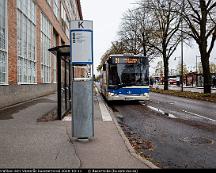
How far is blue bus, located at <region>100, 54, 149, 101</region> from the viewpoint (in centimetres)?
2152

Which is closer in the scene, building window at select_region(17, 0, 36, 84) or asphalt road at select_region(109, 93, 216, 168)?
A: asphalt road at select_region(109, 93, 216, 168)

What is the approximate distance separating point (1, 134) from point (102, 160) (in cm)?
378

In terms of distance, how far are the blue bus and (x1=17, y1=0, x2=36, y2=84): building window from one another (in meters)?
5.34

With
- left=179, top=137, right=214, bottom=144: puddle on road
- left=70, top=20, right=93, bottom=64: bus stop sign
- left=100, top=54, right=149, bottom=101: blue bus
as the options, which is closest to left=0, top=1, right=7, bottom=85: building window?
left=100, top=54, right=149, bottom=101: blue bus

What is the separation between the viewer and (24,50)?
2194 cm

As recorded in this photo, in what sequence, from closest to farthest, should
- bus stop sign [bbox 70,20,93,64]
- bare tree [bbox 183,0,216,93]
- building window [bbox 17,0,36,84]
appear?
1. bus stop sign [bbox 70,20,93,64]
2. building window [bbox 17,0,36,84]
3. bare tree [bbox 183,0,216,93]

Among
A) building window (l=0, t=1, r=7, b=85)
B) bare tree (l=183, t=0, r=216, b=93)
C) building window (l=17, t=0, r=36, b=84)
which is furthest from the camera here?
bare tree (l=183, t=0, r=216, b=93)

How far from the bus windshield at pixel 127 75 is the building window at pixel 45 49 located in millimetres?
9487

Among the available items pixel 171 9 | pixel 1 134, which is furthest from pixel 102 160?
pixel 171 9

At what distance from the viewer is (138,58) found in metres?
22.0

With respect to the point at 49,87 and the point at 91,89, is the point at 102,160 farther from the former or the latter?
the point at 49,87

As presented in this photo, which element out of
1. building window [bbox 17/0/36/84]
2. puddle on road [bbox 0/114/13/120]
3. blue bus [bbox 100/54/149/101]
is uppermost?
building window [bbox 17/0/36/84]

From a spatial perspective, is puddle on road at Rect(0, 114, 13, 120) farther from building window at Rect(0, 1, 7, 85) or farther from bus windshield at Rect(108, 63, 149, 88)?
bus windshield at Rect(108, 63, 149, 88)

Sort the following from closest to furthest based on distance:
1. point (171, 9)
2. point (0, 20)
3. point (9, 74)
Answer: point (0, 20) → point (9, 74) → point (171, 9)
